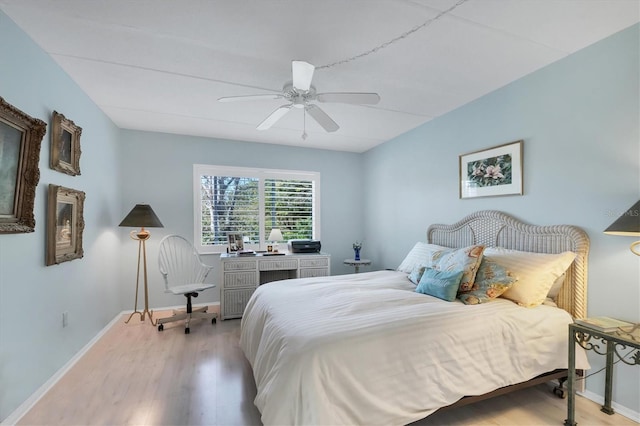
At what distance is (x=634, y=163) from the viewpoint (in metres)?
1.93

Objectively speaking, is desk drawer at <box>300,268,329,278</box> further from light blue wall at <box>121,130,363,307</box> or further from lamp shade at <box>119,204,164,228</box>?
lamp shade at <box>119,204,164,228</box>

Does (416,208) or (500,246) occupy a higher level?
(416,208)

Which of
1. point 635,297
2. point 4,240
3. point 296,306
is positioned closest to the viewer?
point 4,240

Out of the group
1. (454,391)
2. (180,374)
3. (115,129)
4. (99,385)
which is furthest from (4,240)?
(454,391)

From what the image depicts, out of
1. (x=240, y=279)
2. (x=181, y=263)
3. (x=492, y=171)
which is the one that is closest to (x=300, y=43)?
(x=492, y=171)

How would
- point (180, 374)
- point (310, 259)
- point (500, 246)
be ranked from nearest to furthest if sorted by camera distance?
point (180, 374) < point (500, 246) < point (310, 259)

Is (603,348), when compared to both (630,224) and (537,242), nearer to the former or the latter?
(537,242)

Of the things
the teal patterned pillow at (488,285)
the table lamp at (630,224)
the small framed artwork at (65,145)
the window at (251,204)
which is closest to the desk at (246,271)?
the window at (251,204)

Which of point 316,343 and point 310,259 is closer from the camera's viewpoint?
point 316,343

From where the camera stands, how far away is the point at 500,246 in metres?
2.76

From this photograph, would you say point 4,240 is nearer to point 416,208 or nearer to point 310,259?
point 310,259

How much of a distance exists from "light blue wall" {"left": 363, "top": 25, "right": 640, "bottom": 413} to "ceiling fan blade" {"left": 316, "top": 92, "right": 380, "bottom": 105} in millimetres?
1446

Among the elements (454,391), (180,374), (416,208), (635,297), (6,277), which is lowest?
(180,374)

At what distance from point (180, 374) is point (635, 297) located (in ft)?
11.0
